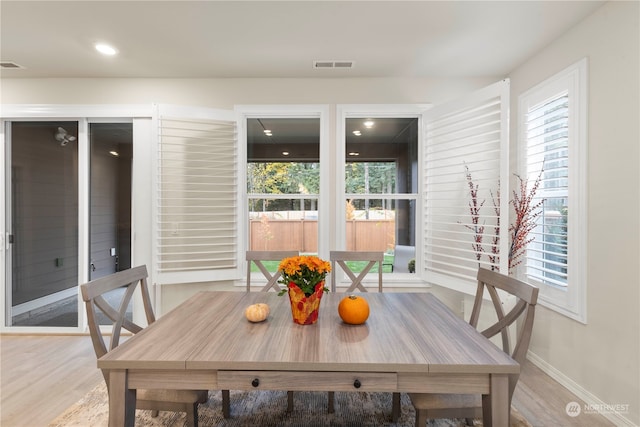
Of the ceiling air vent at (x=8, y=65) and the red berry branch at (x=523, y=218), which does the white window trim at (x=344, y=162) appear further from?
the ceiling air vent at (x=8, y=65)

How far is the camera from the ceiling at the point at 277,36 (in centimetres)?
208

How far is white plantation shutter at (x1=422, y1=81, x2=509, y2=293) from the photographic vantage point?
2.70 meters

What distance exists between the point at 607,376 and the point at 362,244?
205cm

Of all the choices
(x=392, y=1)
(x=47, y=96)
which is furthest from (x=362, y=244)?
(x=47, y=96)

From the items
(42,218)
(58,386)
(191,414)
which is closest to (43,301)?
(42,218)

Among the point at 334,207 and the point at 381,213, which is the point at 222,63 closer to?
the point at 334,207

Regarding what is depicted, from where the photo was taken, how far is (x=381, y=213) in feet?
10.8

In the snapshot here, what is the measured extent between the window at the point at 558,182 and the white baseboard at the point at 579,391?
1.65 feet

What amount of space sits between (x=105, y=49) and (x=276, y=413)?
10.4 ft

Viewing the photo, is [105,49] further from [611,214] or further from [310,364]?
[611,214]

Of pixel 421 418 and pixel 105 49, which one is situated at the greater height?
pixel 105 49

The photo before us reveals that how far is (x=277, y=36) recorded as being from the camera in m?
2.41

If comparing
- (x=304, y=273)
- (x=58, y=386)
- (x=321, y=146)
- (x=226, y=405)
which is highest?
(x=321, y=146)

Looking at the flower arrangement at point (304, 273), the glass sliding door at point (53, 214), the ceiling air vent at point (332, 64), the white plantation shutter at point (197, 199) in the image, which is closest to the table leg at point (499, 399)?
the flower arrangement at point (304, 273)
